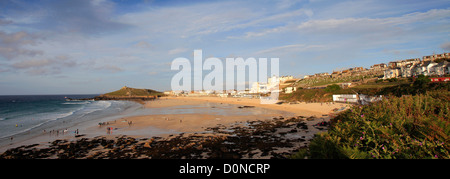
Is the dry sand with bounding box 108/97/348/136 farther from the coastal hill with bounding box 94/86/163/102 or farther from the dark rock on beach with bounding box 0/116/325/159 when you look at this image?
the coastal hill with bounding box 94/86/163/102

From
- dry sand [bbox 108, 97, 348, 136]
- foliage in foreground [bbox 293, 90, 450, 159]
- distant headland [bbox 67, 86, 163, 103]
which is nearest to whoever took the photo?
foliage in foreground [bbox 293, 90, 450, 159]

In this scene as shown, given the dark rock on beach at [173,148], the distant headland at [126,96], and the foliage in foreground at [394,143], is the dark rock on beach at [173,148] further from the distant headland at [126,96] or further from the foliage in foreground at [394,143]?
the distant headland at [126,96]

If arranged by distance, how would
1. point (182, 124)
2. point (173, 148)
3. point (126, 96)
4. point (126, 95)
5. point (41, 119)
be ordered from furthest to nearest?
point (126, 95) → point (126, 96) → point (41, 119) → point (182, 124) → point (173, 148)

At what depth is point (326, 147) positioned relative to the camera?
4090 mm

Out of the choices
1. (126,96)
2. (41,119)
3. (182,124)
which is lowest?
(41,119)

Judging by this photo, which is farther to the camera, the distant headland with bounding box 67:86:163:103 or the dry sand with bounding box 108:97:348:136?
the distant headland with bounding box 67:86:163:103

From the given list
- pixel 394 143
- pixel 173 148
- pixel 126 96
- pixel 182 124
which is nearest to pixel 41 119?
pixel 182 124

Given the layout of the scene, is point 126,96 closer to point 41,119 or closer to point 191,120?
point 41,119

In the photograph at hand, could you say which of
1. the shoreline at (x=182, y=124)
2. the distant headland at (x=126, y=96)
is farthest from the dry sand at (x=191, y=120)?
the distant headland at (x=126, y=96)

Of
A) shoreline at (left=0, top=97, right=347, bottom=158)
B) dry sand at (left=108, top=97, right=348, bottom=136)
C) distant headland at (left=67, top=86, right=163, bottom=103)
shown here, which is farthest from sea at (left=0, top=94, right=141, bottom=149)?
distant headland at (left=67, top=86, right=163, bottom=103)

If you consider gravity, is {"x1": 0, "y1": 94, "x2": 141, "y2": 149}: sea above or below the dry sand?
below
